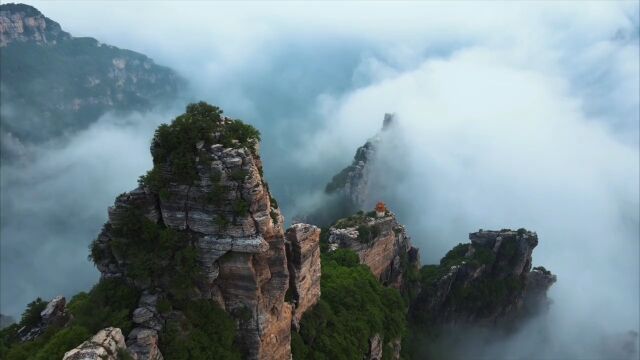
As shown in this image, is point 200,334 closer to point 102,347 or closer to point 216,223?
point 102,347

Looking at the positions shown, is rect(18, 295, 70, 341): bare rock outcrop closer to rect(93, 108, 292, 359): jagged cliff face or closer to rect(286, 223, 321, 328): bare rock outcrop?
rect(93, 108, 292, 359): jagged cliff face

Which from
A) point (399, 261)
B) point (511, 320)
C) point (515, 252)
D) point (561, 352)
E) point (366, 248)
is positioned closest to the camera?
point (366, 248)

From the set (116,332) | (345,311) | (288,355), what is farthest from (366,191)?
(116,332)

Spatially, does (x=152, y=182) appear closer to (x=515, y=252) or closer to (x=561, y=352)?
(x=515, y=252)

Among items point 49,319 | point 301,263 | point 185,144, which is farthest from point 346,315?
point 185,144

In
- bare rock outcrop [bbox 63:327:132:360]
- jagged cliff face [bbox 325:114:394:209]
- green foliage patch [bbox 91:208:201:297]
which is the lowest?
bare rock outcrop [bbox 63:327:132:360]

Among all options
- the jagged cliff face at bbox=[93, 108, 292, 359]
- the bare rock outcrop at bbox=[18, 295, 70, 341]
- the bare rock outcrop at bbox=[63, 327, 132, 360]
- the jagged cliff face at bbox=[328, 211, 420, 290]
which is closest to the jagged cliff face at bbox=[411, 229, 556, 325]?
the jagged cliff face at bbox=[328, 211, 420, 290]
